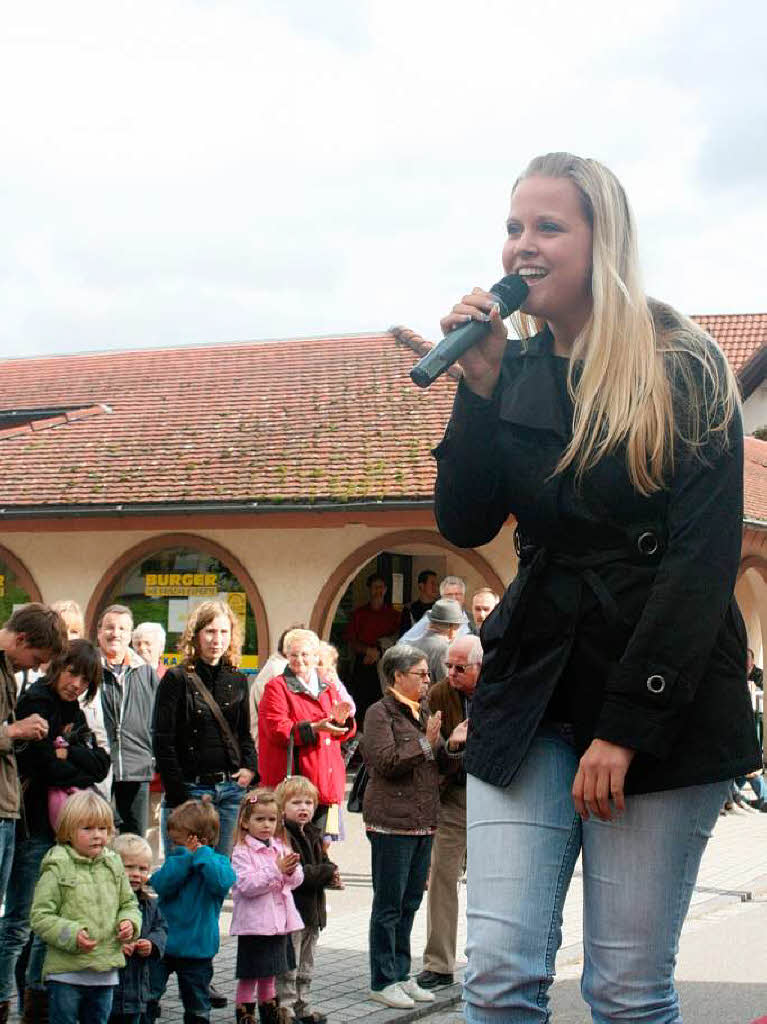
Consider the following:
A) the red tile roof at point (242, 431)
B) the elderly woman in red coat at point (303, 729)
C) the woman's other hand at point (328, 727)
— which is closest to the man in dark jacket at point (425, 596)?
the red tile roof at point (242, 431)

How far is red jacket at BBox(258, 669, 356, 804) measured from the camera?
9828 millimetres

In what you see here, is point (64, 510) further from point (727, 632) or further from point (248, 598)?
point (727, 632)

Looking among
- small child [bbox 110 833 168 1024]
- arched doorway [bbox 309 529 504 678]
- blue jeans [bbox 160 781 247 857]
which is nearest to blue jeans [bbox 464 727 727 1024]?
small child [bbox 110 833 168 1024]

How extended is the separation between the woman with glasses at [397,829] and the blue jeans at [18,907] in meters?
1.73

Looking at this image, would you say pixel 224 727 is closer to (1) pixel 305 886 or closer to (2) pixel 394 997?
(1) pixel 305 886

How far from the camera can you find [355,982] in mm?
8055

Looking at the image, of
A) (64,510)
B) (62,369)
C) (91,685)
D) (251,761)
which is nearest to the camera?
(91,685)

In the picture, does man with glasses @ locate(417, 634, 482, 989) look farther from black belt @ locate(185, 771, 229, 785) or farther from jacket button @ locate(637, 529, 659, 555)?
jacket button @ locate(637, 529, 659, 555)

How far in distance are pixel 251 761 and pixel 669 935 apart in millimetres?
6362

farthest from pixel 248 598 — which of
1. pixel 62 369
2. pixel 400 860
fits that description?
pixel 400 860

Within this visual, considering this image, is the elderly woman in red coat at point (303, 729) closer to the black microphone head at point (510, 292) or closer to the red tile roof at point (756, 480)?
the black microphone head at point (510, 292)

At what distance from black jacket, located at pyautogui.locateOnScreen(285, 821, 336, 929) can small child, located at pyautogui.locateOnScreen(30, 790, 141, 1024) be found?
1.20 m

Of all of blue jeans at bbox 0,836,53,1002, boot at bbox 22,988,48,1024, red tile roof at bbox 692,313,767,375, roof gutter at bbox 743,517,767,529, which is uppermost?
red tile roof at bbox 692,313,767,375

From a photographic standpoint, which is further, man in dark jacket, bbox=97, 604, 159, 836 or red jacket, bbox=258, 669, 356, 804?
red jacket, bbox=258, 669, 356, 804
